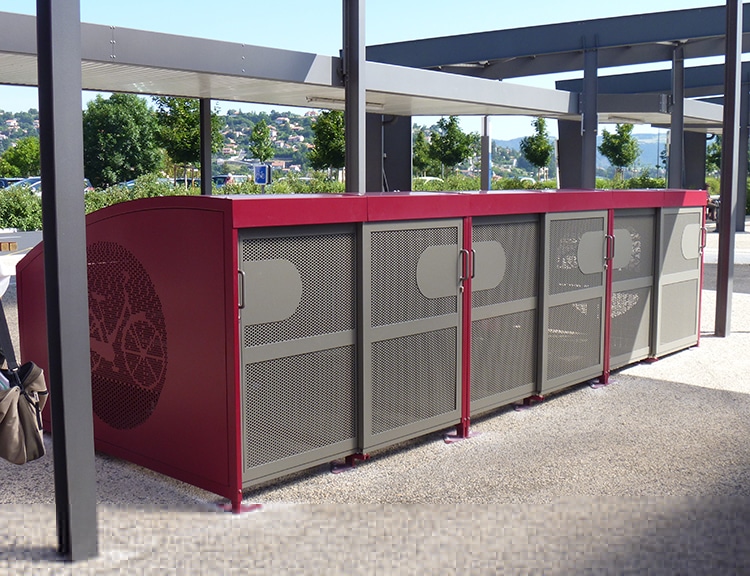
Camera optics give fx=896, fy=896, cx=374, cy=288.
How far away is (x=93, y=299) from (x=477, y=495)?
248cm

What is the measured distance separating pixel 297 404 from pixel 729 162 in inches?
281

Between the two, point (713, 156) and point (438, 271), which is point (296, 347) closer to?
point (438, 271)

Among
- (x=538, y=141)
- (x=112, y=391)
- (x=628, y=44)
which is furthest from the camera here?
(x=538, y=141)

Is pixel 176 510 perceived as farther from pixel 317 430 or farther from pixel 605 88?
pixel 605 88

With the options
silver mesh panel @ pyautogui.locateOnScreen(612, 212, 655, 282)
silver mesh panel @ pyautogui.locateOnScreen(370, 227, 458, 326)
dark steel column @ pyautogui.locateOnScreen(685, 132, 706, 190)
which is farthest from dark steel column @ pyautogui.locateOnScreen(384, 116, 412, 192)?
dark steel column @ pyautogui.locateOnScreen(685, 132, 706, 190)

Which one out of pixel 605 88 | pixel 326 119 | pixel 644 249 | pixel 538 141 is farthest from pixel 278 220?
pixel 538 141

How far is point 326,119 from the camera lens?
146ft

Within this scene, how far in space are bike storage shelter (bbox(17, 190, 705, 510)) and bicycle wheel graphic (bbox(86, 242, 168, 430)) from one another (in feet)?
0.04

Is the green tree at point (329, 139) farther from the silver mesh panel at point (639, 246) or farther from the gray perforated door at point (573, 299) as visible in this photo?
the gray perforated door at point (573, 299)

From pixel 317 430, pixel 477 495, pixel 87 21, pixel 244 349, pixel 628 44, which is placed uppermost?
pixel 628 44

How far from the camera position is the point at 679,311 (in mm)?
8617

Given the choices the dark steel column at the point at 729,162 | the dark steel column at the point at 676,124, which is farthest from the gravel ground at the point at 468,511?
the dark steel column at the point at 676,124

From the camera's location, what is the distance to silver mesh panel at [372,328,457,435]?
525cm

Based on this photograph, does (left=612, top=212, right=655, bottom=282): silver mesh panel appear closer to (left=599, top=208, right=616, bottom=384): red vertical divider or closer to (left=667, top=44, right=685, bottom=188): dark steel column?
(left=599, top=208, right=616, bottom=384): red vertical divider
